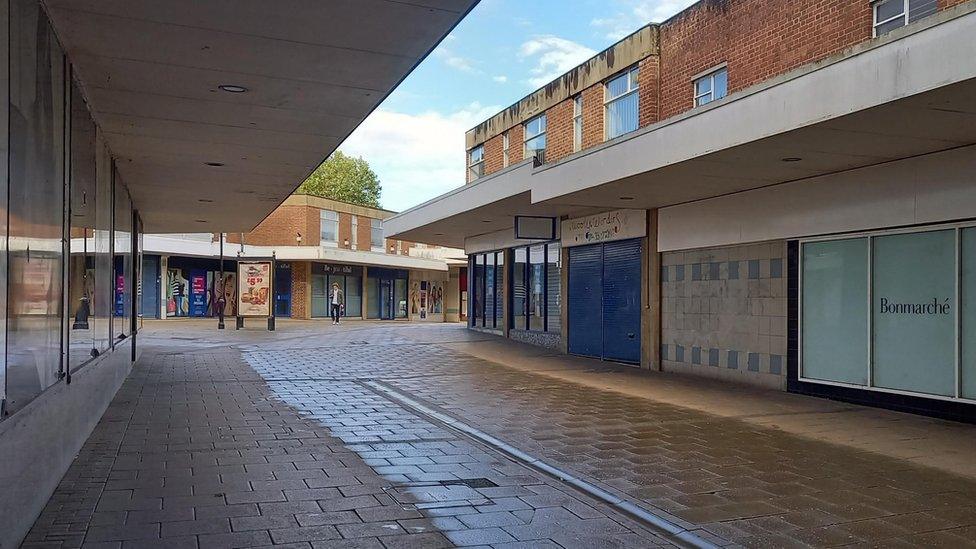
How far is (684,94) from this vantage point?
1517cm

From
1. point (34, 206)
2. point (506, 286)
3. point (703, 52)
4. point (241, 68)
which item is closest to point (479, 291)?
point (506, 286)

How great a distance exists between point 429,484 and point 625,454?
2.05m

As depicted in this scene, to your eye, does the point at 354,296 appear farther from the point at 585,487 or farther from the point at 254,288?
the point at 585,487

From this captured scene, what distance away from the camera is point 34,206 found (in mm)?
4797

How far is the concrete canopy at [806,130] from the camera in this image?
6.50m

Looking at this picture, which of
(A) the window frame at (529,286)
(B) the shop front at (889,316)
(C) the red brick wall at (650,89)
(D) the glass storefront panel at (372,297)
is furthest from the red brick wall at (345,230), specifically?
(B) the shop front at (889,316)

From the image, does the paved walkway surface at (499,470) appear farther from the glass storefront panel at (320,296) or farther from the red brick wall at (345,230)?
the red brick wall at (345,230)

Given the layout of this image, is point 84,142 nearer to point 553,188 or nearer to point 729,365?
point 553,188

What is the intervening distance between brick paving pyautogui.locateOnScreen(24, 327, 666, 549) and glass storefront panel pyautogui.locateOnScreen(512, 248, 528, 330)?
452 inches

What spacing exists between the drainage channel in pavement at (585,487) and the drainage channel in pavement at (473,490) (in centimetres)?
2

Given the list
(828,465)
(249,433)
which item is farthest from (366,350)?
(828,465)

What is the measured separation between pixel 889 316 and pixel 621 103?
9006 mm

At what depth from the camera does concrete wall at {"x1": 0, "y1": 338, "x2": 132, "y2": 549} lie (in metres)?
4.08

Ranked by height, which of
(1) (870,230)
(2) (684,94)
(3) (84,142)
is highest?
(2) (684,94)
